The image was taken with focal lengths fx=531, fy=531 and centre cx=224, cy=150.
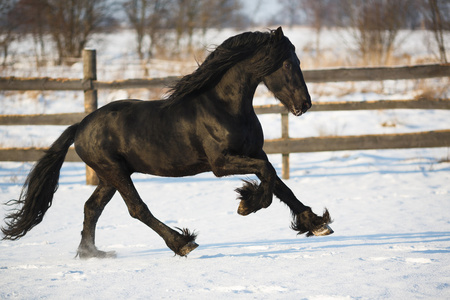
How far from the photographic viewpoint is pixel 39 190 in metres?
4.34

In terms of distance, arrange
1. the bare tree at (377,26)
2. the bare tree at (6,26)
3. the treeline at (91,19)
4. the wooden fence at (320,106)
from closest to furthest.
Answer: the wooden fence at (320,106)
the bare tree at (377,26)
the bare tree at (6,26)
the treeline at (91,19)

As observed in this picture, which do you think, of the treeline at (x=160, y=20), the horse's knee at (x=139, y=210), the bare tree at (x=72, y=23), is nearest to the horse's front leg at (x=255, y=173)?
the horse's knee at (x=139, y=210)

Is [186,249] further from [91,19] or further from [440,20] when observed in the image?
[91,19]

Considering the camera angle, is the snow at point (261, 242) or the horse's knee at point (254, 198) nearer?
the snow at point (261, 242)

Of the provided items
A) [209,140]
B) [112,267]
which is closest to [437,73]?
[209,140]

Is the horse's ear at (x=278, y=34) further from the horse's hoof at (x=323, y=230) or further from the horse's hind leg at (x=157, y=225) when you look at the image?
the horse's hind leg at (x=157, y=225)

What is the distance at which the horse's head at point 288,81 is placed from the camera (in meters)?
3.61

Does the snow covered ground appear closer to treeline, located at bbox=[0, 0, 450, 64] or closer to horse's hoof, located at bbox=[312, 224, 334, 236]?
horse's hoof, located at bbox=[312, 224, 334, 236]

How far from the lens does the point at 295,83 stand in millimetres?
3639

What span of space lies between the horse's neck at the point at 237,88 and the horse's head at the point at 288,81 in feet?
0.54

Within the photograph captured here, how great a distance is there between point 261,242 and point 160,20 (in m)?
23.9

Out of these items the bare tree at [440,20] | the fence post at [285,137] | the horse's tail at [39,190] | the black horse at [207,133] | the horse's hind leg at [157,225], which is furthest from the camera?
the bare tree at [440,20]

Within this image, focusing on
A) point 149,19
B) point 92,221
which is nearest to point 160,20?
point 149,19

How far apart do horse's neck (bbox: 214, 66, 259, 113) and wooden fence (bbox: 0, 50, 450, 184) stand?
11.8ft
